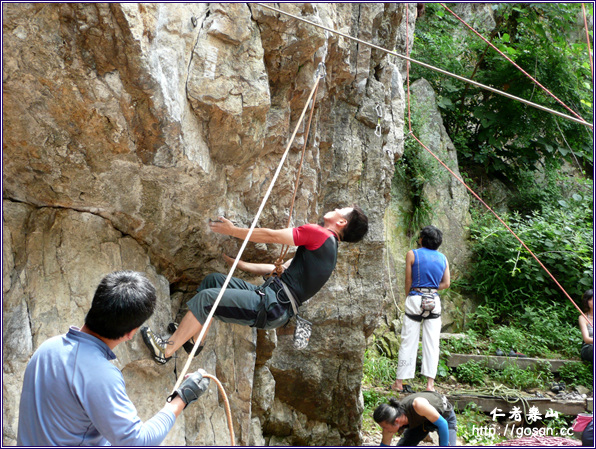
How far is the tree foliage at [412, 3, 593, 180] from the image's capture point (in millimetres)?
8914

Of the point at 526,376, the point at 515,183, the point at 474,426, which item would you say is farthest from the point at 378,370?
the point at 515,183

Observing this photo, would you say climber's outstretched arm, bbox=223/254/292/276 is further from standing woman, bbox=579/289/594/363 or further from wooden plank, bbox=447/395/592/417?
wooden plank, bbox=447/395/592/417

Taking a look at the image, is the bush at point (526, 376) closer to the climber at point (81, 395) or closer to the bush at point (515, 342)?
the bush at point (515, 342)

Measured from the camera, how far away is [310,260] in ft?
11.5

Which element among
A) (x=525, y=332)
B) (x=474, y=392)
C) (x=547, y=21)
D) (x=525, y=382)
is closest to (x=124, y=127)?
(x=474, y=392)

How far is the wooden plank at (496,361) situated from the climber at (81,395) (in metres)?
6.20

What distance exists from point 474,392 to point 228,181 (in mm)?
4957

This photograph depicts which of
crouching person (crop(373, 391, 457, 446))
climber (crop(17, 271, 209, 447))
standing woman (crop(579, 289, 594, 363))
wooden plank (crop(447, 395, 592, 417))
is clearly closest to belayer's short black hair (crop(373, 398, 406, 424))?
crouching person (crop(373, 391, 457, 446))

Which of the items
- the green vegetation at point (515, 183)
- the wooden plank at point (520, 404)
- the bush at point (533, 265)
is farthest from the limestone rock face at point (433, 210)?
the wooden plank at point (520, 404)

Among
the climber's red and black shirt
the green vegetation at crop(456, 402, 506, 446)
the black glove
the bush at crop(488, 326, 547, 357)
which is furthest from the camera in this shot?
the bush at crop(488, 326, 547, 357)

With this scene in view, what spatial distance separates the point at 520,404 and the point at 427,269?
3.06m

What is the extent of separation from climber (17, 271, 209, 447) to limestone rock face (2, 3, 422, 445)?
933 millimetres

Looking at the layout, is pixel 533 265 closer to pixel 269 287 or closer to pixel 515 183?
pixel 515 183

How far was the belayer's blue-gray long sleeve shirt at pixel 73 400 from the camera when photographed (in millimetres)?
1768
